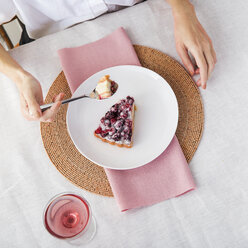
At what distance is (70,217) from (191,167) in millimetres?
400

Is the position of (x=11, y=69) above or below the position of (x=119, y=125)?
above

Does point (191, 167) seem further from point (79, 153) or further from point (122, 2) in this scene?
point (122, 2)

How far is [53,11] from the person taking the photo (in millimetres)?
973

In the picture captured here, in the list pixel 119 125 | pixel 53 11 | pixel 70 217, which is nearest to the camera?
pixel 70 217

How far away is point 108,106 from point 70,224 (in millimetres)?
392

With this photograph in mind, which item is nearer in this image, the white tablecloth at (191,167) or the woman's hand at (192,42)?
the white tablecloth at (191,167)

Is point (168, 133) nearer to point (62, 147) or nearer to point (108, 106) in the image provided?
point (108, 106)

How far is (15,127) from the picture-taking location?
Result: 2.81 feet

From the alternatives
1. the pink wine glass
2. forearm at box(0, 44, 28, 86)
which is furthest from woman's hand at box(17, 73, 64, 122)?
the pink wine glass

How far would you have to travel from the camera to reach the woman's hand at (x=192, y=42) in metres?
0.87

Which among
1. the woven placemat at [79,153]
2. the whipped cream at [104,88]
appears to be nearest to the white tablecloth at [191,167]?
the woven placemat at [79,153]

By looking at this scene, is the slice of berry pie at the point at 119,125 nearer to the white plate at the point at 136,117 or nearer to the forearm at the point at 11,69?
the white plate at the point at 136,117

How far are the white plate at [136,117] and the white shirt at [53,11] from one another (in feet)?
0.87

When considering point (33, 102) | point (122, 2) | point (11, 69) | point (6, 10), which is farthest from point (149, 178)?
point (6, 10)
